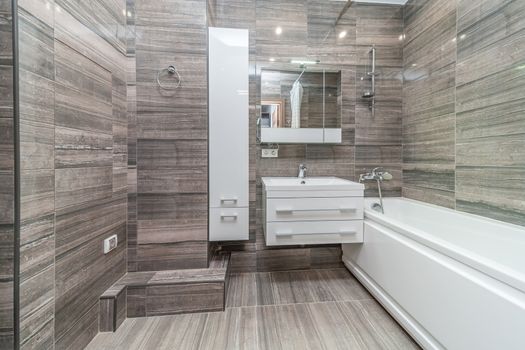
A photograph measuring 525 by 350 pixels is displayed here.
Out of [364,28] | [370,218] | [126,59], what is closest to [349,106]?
[364,28]

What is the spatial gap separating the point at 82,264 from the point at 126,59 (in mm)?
1374

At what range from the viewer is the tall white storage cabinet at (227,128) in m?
1.83

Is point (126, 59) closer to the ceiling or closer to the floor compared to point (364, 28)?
closer to the floor

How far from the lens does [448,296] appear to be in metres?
1.11

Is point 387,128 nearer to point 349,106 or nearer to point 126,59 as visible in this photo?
point 349,106

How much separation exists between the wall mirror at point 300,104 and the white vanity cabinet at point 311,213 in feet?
2.03

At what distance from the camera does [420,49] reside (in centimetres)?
223

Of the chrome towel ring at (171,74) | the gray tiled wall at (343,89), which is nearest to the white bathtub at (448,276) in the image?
the gray tiled wall at (343,89)

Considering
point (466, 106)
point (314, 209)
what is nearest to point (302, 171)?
point (314, 209)

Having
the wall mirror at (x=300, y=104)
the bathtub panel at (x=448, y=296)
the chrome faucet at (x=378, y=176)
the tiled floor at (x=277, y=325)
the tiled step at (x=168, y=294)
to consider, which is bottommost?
the tiled floor at (x=277, y=325)

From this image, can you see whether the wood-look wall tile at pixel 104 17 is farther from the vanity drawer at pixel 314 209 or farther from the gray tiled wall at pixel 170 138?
the vanity drawer at pixel 314 209

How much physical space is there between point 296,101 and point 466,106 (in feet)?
4.36

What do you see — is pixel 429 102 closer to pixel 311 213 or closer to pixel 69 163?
pixel 311 213

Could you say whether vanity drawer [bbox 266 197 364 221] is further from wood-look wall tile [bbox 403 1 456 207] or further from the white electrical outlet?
the white electrical outlet
